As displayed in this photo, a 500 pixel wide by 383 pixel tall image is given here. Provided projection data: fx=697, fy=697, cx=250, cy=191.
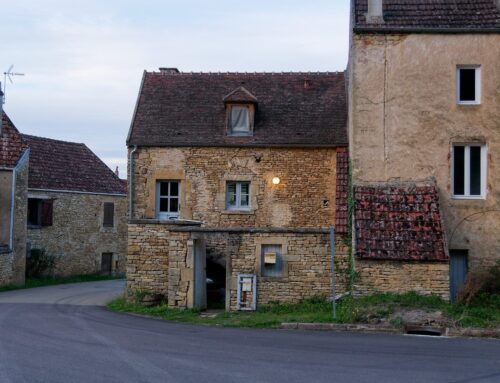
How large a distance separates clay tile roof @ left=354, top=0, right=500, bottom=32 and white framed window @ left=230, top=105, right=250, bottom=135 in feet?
17.0

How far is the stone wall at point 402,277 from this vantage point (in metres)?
17.6

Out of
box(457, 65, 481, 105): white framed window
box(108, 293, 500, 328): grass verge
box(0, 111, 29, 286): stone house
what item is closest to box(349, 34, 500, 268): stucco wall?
box(457, 65, 481, 105): white framed window

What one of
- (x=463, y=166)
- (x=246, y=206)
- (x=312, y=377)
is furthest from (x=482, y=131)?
(x=312, y=377)

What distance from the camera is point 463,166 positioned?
64.6ft

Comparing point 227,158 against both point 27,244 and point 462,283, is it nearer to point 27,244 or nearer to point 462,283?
point 462,283

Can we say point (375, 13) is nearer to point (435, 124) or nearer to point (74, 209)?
point (435, 124)

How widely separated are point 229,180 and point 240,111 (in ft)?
8.19

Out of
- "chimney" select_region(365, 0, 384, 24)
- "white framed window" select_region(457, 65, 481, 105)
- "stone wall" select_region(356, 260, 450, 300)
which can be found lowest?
"stone wall" select_region(356, 260, 450, 300)

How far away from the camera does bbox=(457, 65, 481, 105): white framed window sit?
1966 cm

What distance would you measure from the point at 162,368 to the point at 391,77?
39.3 ft

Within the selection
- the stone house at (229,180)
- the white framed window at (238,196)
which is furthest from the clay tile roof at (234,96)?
the white framed window at (238,196)

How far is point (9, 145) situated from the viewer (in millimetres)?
30016

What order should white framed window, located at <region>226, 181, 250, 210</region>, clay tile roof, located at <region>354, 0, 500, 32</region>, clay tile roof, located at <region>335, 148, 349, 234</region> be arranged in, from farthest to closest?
1. white framed window, located at <region>226, 181, 250, 210</region>
2. clay tile roof, located at <region>335, 148, 349, 234</region>
3. clay tile roof, located at <region>354, 0, 500, 32</region>

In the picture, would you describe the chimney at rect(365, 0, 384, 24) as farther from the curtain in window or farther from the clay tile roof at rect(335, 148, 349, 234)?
the curtain in window
